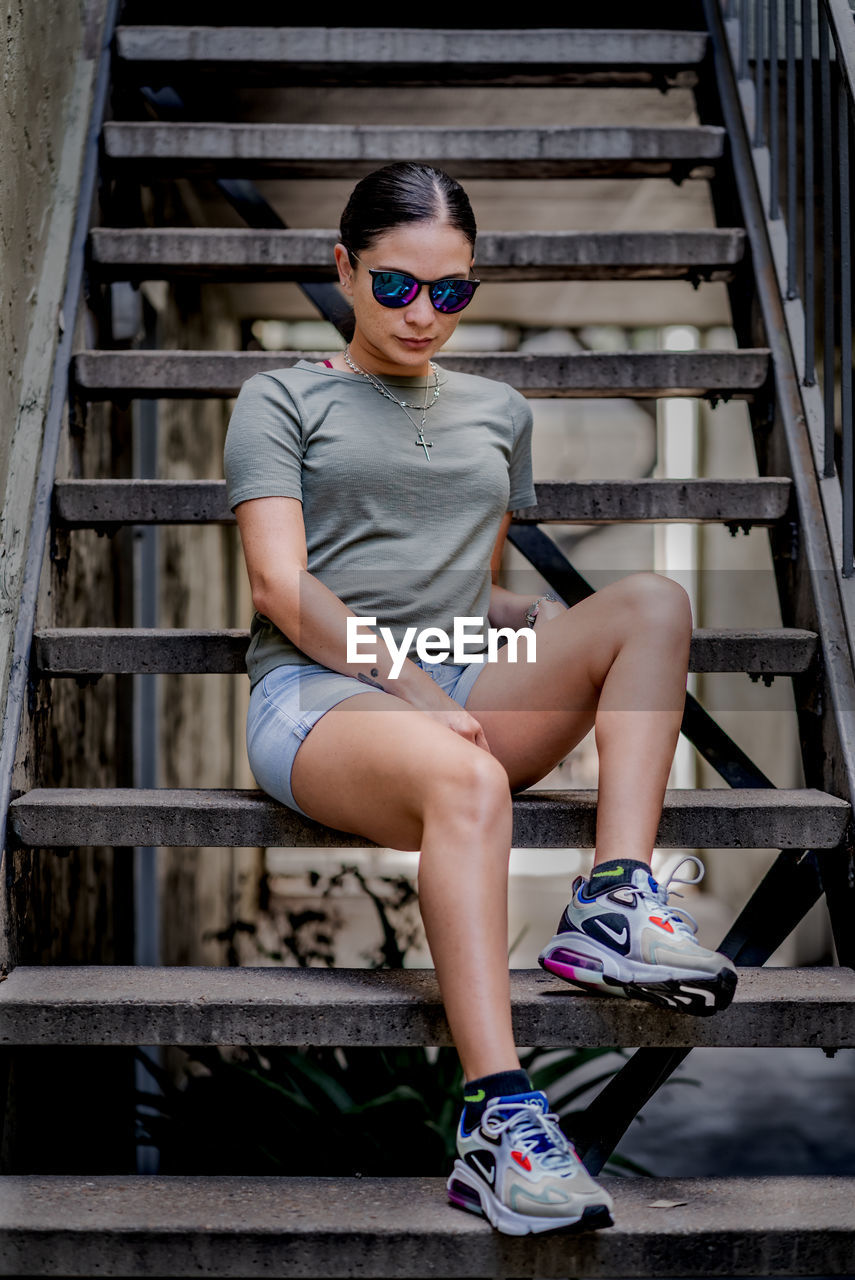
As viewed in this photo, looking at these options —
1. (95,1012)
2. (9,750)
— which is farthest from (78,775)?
(95,1012)

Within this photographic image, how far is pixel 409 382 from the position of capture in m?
1.70

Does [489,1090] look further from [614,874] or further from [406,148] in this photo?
[406,148]

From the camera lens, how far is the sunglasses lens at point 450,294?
1.53 meters

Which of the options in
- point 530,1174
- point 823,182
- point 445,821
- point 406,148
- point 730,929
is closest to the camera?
point 530,1174

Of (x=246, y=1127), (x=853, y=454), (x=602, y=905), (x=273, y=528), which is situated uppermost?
(x=853, y=454)

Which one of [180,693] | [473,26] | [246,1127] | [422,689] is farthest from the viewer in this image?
[180,693]

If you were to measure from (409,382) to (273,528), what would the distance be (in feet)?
1.18

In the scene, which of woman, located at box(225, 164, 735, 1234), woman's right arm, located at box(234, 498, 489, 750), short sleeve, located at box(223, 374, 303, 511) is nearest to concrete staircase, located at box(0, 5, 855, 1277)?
woman, located at box(225, 164, 735, 1234)

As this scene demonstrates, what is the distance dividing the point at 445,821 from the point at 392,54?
1.97 m

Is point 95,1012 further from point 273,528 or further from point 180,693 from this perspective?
point 180,693

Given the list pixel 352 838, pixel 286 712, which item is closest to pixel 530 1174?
pixel 352 838

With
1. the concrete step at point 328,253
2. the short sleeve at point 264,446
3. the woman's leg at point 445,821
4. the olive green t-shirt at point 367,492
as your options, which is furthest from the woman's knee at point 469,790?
the concrete step at point 328,253

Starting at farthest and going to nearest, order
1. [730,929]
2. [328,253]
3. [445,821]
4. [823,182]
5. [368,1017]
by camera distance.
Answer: [328,253] → [823,182] → [730,929] → [368,1017] → [445,821]

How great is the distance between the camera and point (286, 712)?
4.82 ft
